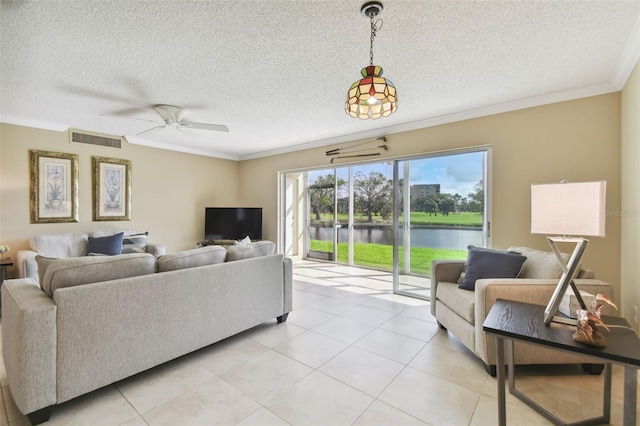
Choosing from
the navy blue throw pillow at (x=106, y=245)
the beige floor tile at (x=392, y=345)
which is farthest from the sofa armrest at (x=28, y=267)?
the beige floor tile at (x=392, y=345)

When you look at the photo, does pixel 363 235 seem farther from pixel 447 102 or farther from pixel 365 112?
pixel 365 112

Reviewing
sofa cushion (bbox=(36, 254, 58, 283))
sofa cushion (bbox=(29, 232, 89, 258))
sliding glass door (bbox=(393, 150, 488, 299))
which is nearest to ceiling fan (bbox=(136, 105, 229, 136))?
sofa cushion (bbox=(36, 254, 58, 283))

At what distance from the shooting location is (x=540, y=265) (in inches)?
96.2

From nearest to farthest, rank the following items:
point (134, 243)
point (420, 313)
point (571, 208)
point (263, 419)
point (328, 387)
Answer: point (571, 208)
point (263, 419)
point (328, 387)
point (420, 313)
point (134, 243)

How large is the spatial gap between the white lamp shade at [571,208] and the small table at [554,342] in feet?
1.64

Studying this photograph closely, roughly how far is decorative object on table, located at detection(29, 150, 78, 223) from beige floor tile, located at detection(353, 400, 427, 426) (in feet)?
16.7

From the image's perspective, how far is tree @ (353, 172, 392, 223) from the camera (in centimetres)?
591

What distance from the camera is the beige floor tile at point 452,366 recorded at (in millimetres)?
2070

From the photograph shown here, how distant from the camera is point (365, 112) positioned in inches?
71.1

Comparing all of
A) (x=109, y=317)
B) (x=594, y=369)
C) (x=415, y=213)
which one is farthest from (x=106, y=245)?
(x=594, y=369)

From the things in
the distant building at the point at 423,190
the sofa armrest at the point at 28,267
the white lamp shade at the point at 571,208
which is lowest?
the sofa armrest at the point at 28,267

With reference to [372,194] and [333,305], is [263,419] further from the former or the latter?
[372,194]

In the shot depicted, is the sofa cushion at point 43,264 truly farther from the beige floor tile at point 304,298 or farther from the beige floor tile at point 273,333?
the beige floor tile at point 304,298

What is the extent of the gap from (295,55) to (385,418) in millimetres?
2701
